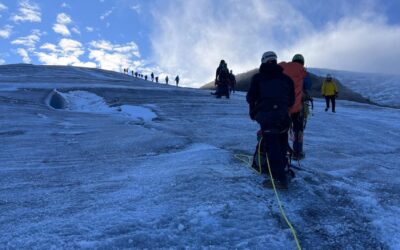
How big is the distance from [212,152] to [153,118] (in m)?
6.93

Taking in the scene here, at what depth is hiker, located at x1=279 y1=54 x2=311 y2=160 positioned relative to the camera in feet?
26.1

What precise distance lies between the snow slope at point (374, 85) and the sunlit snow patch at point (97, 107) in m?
30.4

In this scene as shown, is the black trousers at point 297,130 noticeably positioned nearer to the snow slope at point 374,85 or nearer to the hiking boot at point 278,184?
the hiking boot at point 278,184

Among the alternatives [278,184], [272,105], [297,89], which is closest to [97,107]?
[297,89]

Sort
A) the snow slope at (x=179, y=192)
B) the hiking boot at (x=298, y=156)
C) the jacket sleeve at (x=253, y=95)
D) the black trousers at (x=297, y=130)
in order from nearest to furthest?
the snow slope at (x=179, y=192) → the jacket sleeve at (x=253, y=95) → the hiking boot at (x=298, y=156) → the black trousers at (x=297, y=130)

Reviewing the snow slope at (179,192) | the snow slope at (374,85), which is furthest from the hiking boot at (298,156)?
the snow slope at (374,85)

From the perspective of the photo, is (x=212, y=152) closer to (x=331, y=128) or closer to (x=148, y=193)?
(x=148, y=193)

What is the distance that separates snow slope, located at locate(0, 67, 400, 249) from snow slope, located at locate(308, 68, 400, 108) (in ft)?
119

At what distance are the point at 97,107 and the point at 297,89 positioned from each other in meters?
12.6

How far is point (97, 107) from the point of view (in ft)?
62.7

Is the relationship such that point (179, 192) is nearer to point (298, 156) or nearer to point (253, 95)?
point (253, 95)

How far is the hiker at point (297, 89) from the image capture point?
313 inches

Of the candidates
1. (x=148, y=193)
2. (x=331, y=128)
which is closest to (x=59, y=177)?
(x=148, y=193)

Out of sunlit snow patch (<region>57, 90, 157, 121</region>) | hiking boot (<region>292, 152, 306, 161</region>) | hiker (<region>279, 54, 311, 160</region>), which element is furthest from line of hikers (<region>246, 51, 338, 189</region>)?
sunlit snow patch (<region>57, 90, 157, 121</region>)
